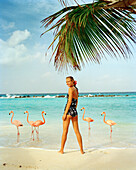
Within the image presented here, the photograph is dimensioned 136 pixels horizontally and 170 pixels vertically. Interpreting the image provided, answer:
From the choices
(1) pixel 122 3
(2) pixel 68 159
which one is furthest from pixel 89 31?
(2) pixel 68 159

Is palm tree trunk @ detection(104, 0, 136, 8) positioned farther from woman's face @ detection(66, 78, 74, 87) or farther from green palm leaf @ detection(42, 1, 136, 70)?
woman's face @ detection(66, 78, 74, 87)

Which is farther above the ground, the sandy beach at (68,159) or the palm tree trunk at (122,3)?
the palm tree trunk at (122,3)

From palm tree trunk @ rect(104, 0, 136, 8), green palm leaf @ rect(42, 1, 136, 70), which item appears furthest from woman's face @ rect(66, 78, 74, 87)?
palm tree trunk @ rect(104, 0, 136, 8)

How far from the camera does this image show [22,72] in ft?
74.1

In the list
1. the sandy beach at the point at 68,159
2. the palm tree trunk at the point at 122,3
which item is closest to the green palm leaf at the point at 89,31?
the palm tree trunk at the point at 122,3

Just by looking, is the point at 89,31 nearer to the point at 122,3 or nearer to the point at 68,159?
the point at 122,3

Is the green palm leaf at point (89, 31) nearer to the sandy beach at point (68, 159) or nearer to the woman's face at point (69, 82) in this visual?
the woman's face at point (69, 82)

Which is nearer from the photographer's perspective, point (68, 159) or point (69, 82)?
point (68, 159)

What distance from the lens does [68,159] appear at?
2.52 metres

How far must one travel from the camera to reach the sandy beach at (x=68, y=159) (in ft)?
7.43

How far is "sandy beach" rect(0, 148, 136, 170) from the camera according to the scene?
227 centimetres

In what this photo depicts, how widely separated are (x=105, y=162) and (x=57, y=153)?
27.6 inches

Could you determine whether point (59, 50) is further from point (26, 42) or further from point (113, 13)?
point (26, 42)

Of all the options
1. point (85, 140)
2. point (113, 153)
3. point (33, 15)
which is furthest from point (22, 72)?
point (113, 153)
